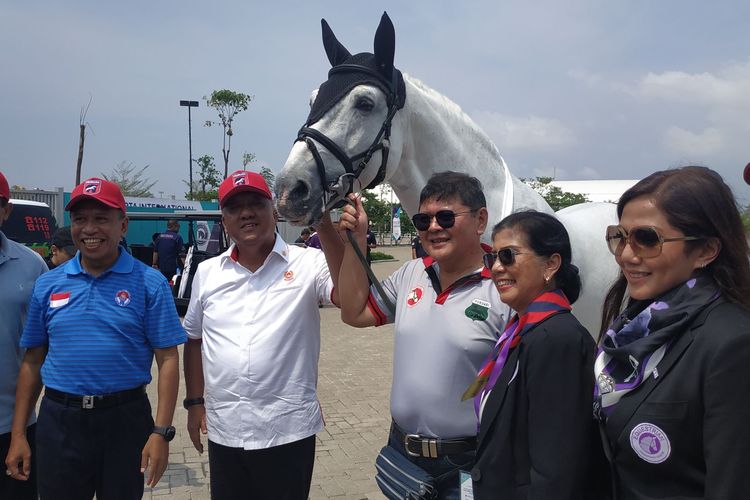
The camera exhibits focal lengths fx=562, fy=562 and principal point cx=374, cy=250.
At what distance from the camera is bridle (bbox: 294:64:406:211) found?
250cm

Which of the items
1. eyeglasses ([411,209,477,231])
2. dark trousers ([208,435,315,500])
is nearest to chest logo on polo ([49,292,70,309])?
dark trousers ([208,435,315,500])

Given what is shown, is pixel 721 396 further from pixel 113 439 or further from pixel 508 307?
pixel 113 439

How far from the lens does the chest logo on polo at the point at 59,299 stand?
2.38m

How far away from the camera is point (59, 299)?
93.9 inches

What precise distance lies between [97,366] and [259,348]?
668 millimetres

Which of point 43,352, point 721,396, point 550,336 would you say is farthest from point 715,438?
point 43,352

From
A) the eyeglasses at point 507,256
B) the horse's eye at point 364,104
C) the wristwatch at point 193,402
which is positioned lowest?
the wristwatch at point 193,402

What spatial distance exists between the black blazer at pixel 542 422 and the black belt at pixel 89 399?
1.56 metres


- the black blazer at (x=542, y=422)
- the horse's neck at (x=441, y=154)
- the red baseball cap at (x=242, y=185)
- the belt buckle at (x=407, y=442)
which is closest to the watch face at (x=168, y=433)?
the red baseball cap at (x=242, y=185)

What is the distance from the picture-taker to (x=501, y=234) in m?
1.70

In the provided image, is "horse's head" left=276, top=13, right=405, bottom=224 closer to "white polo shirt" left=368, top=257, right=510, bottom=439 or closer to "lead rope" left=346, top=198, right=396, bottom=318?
"lead rope" left=346, top=198, right=396, bottom=318

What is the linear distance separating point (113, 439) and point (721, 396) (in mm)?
2196

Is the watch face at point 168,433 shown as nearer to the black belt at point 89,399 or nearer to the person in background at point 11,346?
the black belt at point 89,399

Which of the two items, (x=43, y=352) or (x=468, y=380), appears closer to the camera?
(x=468, y=380)
